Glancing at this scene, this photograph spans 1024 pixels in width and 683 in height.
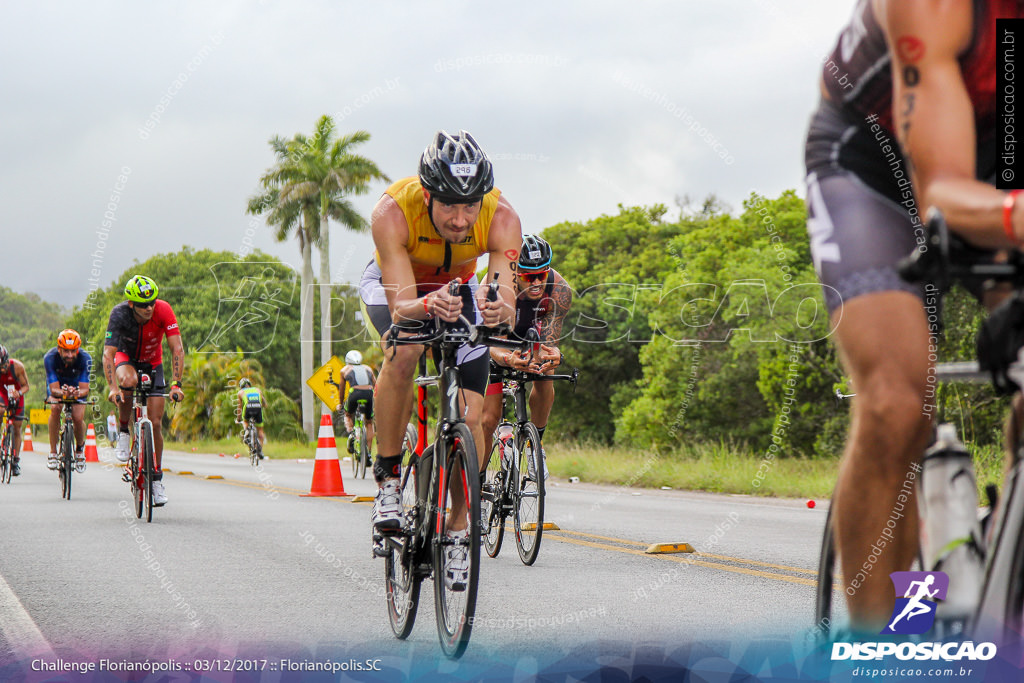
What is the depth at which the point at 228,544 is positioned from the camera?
8.20m

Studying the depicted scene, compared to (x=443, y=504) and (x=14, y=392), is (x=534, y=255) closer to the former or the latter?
(x=443, y=504)

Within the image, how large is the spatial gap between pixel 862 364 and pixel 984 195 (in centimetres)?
47

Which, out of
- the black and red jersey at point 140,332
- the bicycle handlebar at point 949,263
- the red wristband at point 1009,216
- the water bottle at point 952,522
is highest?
the black and red jersey at point 140,332

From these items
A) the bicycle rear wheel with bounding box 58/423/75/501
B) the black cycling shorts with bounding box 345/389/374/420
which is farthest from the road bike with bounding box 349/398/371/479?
the bicycle rear wheel with bounding box 58/423/75/501

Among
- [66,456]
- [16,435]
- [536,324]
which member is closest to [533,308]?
[536,324]

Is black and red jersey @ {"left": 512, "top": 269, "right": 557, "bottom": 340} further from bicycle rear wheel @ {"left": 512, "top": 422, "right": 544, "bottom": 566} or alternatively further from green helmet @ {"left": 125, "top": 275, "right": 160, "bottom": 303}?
green helmet @ {"left": 125, "top": 275, "right": 160, "bottom": 303}

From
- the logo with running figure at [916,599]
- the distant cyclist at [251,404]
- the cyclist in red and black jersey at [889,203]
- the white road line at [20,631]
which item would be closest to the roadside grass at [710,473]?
the distant cyclist at [251,404]

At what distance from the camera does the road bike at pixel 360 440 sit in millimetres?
16875

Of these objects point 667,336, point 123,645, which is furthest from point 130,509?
point 667,336

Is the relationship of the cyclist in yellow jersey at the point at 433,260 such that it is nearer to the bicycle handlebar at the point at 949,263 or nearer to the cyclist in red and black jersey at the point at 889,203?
the cyclist in red and black jersey at the point at 889,203

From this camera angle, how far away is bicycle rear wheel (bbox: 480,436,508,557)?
719cm

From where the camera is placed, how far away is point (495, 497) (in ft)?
24.0

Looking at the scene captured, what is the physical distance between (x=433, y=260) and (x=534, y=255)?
2.51 meters

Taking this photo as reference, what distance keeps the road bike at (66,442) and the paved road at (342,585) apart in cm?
213
